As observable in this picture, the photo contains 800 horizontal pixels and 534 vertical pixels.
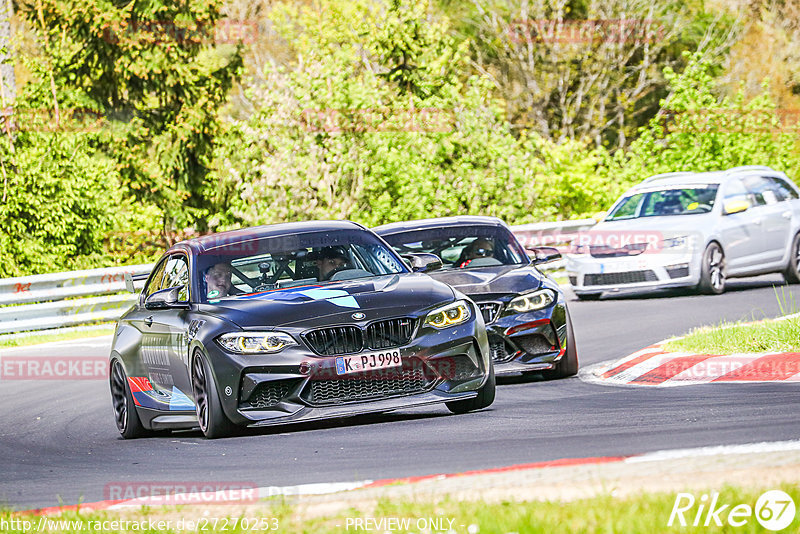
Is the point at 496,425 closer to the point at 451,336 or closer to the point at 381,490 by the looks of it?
the point at 451,336

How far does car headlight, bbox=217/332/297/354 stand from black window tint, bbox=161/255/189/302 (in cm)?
121

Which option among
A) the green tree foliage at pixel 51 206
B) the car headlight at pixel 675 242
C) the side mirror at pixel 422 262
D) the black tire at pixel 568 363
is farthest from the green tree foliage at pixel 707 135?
the side mirror at pixel 422 262

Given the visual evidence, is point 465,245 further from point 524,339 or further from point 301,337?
point 301,337

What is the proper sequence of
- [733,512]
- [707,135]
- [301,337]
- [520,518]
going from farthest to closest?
[707,135], [301,337], [520,518], [733,512]

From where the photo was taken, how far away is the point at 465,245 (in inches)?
516

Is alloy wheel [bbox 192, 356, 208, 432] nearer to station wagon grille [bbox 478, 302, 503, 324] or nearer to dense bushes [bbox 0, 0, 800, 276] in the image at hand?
station wagon grille [bbox 478, 302, 503, 324]

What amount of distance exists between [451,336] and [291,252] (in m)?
1.58

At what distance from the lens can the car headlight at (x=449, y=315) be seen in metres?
8.97

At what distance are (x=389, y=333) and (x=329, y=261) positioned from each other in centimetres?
134

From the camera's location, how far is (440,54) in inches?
1513

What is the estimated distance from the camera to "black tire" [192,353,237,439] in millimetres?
8867

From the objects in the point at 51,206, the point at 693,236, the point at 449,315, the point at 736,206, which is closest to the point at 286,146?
the point at 51,206

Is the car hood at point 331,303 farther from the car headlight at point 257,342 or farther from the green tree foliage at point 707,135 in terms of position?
the green tree foliage at point 707,135

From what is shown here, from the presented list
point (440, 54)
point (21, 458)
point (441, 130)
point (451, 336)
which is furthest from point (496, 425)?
point (440, 54)
